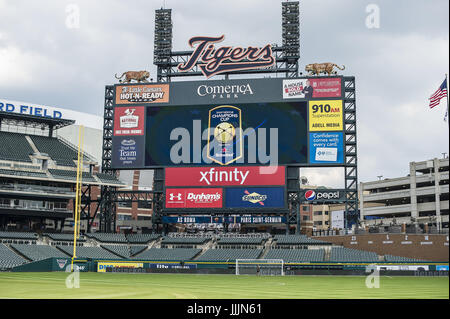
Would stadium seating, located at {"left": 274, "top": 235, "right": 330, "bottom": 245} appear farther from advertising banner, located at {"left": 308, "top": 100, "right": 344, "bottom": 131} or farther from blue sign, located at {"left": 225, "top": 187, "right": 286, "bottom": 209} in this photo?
advertising banner, located at {"left": 308, "top": 100, "right": 344, "bottom": 131}

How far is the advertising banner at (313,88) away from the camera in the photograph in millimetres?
58250

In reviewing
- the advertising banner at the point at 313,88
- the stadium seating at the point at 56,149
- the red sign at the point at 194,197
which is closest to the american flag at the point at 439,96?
the advertising banner at the point at 313,88

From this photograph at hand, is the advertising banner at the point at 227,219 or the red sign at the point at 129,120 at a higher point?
the red sign at the point at 129,120

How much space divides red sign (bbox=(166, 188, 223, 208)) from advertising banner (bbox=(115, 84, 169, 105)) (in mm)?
10866

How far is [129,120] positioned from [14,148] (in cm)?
1695

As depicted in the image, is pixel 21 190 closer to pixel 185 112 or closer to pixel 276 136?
pixel 185 112

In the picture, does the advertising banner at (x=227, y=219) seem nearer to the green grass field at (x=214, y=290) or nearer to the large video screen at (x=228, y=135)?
the large video screen at (x=228, y=135)

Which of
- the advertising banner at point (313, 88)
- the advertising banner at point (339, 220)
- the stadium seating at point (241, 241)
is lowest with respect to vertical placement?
the stadium seating at point (241, 241)

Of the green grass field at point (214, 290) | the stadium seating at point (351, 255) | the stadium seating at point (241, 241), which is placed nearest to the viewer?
the green grass field at point (214, 290)

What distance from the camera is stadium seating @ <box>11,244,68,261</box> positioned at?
53575 mm

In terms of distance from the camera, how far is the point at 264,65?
60594mm

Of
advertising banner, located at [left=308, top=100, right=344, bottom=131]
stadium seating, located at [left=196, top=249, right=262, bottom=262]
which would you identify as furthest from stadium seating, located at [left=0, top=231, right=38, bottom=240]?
advertising banner, located at [left=308, top=100, right=344, bottom=131]
